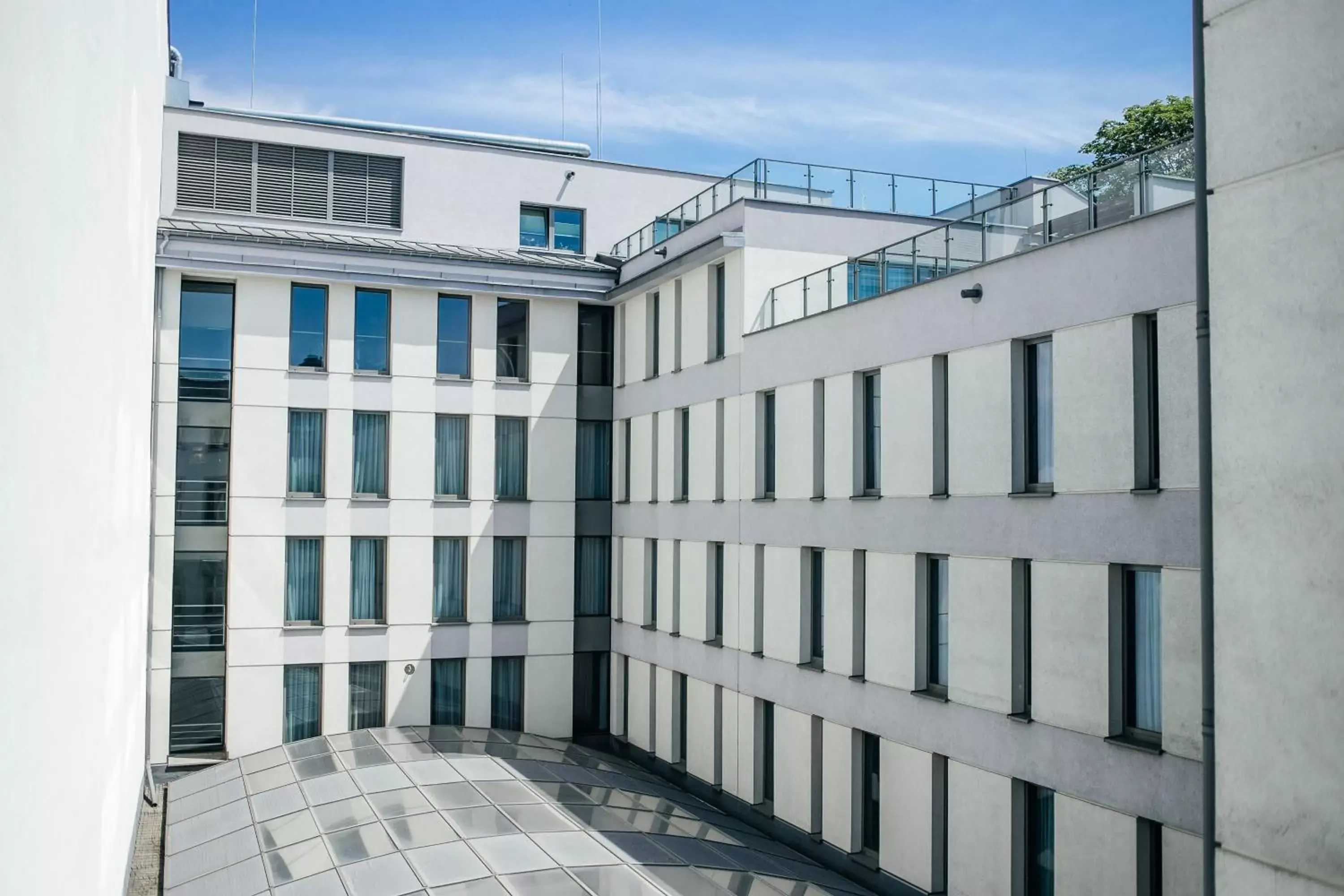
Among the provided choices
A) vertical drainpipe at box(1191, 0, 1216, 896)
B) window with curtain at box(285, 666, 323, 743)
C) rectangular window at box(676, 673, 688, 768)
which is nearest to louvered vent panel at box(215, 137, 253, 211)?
window with curtain at box(285, 666, 323, 743)

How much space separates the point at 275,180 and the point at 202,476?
850 centimetres

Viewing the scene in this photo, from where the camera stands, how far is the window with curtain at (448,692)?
29531 millimetres

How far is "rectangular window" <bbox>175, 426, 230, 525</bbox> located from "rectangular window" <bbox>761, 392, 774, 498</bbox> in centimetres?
1323

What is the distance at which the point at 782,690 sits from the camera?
2238cm

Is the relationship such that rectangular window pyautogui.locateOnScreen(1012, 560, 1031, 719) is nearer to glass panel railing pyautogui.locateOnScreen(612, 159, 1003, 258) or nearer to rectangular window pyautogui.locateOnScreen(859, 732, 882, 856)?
rectangular window pyautogui.locateOnScreen(859, 732, 882, 856)

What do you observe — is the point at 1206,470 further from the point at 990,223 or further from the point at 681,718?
the point at 681,718

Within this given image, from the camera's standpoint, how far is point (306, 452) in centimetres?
2853

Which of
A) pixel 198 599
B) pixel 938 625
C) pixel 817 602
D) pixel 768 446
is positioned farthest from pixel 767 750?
pixel 198 599

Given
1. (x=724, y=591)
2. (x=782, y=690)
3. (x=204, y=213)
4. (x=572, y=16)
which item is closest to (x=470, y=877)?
(x=782, y=690)

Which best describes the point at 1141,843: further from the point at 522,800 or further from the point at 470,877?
the point at 522,800

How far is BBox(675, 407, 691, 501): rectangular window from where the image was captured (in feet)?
89.4

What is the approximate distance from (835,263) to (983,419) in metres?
8.13

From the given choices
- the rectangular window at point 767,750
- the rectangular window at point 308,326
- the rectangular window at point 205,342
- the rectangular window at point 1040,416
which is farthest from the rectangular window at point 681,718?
the rectangular window at point 205,342

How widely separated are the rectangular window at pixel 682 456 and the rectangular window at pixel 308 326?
9.03 m
